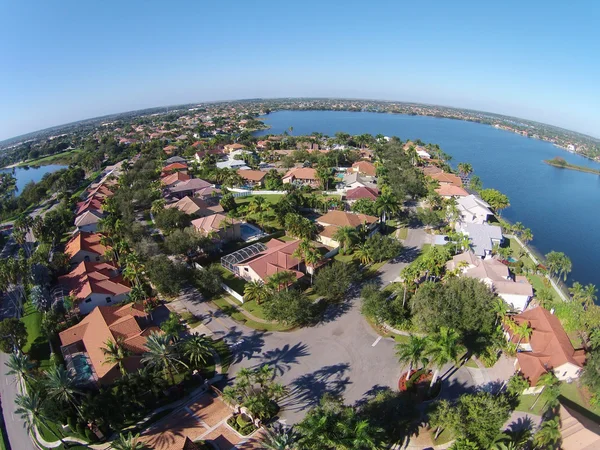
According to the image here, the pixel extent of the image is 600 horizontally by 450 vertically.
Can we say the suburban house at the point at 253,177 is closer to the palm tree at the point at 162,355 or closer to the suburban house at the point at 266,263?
the suburban house at the point at 266,263

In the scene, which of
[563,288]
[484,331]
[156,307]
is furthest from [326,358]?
[563,288]

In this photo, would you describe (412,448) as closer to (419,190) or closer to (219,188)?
(419,190)

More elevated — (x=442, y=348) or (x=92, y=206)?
(x=92, y=206)

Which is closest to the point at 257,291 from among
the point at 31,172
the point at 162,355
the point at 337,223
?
the point at 162,355

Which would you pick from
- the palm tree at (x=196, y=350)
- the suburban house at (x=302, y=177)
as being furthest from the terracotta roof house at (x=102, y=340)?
the suburban house at (x=302, y=177)

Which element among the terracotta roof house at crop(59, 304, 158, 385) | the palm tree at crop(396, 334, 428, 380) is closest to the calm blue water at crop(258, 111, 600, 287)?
the palm tree at crop(396, 334, 428, 380)

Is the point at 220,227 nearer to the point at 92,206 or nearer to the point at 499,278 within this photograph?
the point at 92,206
